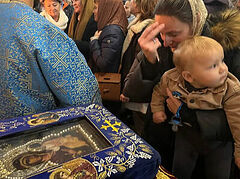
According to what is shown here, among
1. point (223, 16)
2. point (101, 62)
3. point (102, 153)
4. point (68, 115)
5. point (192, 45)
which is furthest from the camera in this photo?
point (101, 62)

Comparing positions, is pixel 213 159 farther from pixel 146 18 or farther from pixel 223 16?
pixel 146 18

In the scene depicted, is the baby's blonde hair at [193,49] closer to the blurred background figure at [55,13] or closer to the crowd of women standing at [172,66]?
the crowd of women standing at [172,66]

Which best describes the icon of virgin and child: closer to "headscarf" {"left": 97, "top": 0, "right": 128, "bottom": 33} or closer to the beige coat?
the beige coat

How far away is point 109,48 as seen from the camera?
2.14m

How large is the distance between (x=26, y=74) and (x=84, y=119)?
1.05 ft

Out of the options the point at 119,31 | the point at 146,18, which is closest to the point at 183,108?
the point at 146,18

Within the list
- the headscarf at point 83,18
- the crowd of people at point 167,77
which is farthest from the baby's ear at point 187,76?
the headscarf at point 83,18

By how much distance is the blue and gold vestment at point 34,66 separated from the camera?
2.90 ft

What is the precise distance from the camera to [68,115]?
0.88m

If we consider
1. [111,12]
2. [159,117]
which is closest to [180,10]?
[159,117]

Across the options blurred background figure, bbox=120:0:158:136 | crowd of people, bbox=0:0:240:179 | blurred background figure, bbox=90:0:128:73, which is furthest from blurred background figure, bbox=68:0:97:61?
crowd of people, bbox=0:0:240:179

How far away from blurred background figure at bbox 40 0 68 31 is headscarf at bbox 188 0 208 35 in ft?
6.90

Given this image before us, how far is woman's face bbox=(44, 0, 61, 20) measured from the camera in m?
2.87

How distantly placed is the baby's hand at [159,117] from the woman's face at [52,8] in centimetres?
226
